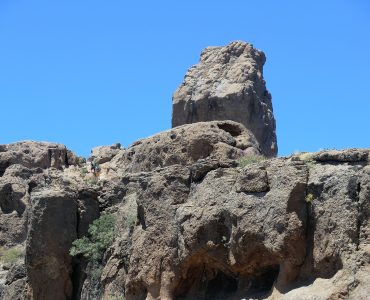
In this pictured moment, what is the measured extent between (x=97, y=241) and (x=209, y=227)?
5050 millimetres

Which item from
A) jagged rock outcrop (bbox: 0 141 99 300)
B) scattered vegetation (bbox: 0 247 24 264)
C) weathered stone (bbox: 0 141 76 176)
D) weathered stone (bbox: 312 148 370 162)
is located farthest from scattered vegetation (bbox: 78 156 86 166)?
weathered stone (bbox: 312 148 370 162)

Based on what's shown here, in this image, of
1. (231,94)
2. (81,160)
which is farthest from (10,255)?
(231,94)

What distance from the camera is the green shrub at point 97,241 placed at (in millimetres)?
25625

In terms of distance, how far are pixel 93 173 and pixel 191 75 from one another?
43.4 ft

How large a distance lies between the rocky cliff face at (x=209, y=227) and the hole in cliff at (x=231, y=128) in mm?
34

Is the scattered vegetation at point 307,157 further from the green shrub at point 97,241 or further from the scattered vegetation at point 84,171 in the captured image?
the scattered vegetation at point 84,171

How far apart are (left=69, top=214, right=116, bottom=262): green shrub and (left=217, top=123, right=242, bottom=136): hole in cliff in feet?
16.4

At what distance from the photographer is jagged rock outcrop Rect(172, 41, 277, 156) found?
47.0m

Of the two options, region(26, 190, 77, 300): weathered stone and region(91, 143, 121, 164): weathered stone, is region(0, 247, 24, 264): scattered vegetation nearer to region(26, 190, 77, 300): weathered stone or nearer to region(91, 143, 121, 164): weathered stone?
region(26, 190, 77, 300): weathered stone

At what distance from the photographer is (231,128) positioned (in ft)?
95.5

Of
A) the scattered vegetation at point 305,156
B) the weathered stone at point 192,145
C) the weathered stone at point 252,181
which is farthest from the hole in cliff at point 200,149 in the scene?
the scattered vegetation at point 305,156

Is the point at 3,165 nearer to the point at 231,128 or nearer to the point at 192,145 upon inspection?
the point at 231,128

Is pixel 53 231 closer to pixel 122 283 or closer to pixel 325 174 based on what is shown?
pixel 122 283

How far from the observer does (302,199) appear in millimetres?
20375
